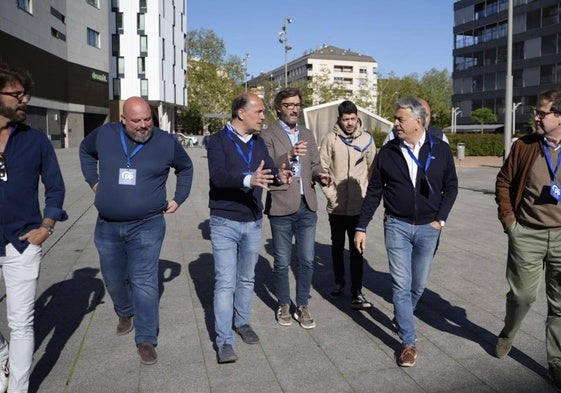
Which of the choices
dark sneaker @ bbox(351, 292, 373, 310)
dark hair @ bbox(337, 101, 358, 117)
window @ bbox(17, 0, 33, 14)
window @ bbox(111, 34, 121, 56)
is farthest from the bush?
window @ bbox(111, 34, 121, 56)

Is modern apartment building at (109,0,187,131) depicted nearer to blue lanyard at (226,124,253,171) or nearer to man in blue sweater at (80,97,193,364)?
man in blue sweater at (80,97,193,364)

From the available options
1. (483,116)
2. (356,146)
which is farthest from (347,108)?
(483,116)

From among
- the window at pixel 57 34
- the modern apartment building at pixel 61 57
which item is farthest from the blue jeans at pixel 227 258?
the window at pixel 57 34

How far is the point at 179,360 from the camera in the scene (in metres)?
4.09

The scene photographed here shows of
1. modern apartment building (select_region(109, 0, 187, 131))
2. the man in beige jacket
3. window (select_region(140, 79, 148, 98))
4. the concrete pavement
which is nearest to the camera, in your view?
the concrete pavement

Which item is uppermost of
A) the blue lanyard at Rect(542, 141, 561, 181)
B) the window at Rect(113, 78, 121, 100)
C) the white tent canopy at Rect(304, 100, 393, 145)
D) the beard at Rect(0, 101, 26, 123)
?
the window at Rect(113, 78, 121, 100)

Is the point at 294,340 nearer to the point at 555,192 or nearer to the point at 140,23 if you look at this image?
the point at 555,192

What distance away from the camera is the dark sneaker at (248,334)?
4379mm

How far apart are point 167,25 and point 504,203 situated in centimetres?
6710

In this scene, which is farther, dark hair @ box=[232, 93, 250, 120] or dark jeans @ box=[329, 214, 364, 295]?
dark jeans @ box=[329, 214, 364, 295]

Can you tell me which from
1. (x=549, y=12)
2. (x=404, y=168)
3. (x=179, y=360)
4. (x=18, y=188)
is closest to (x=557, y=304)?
(x=404, y=168)

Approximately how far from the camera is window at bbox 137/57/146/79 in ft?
205

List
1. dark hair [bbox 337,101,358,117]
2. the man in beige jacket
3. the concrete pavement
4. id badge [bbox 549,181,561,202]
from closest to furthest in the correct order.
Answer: id badge [bbox 549,181,561,202] → the concrete pavement → dark hair [bbox 337,101,358,117] → the man in beige jacket

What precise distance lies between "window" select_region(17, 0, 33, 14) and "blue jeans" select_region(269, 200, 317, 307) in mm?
36457
